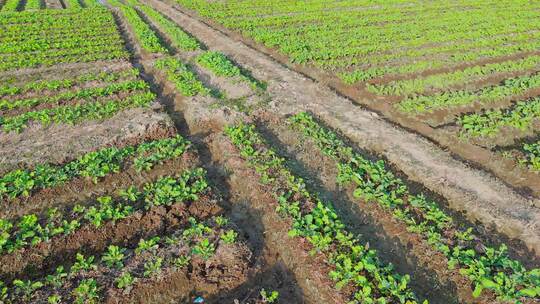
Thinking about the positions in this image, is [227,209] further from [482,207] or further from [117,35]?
[117,35]

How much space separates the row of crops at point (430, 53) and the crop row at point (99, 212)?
8.71 m

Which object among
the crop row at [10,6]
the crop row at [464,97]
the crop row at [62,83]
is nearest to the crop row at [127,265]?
the crop row at [464,97]

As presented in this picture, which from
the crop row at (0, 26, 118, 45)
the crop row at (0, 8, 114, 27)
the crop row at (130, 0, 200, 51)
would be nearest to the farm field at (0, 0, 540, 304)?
the crop row at (130, 0, 200, 51)

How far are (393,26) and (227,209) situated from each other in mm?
21401

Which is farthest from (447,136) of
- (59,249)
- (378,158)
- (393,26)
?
(393,26)

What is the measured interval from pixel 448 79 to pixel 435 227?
11.0 metres

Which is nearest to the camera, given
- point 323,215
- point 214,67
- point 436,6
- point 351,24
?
point 323,215

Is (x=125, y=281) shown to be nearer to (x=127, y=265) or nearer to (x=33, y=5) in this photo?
(x=127, y=265)

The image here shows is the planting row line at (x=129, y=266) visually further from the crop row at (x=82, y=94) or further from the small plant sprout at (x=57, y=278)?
the crop row at (x=82, y=94)

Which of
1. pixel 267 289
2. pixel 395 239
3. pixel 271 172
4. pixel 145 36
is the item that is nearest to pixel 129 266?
pixel 267 289

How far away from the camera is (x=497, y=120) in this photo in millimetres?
13117

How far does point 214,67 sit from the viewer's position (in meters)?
A: 17.5

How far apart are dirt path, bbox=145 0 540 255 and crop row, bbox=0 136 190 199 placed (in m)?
4.71

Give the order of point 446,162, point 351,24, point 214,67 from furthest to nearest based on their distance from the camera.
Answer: point 351,24, point 214,67, point 446,162
